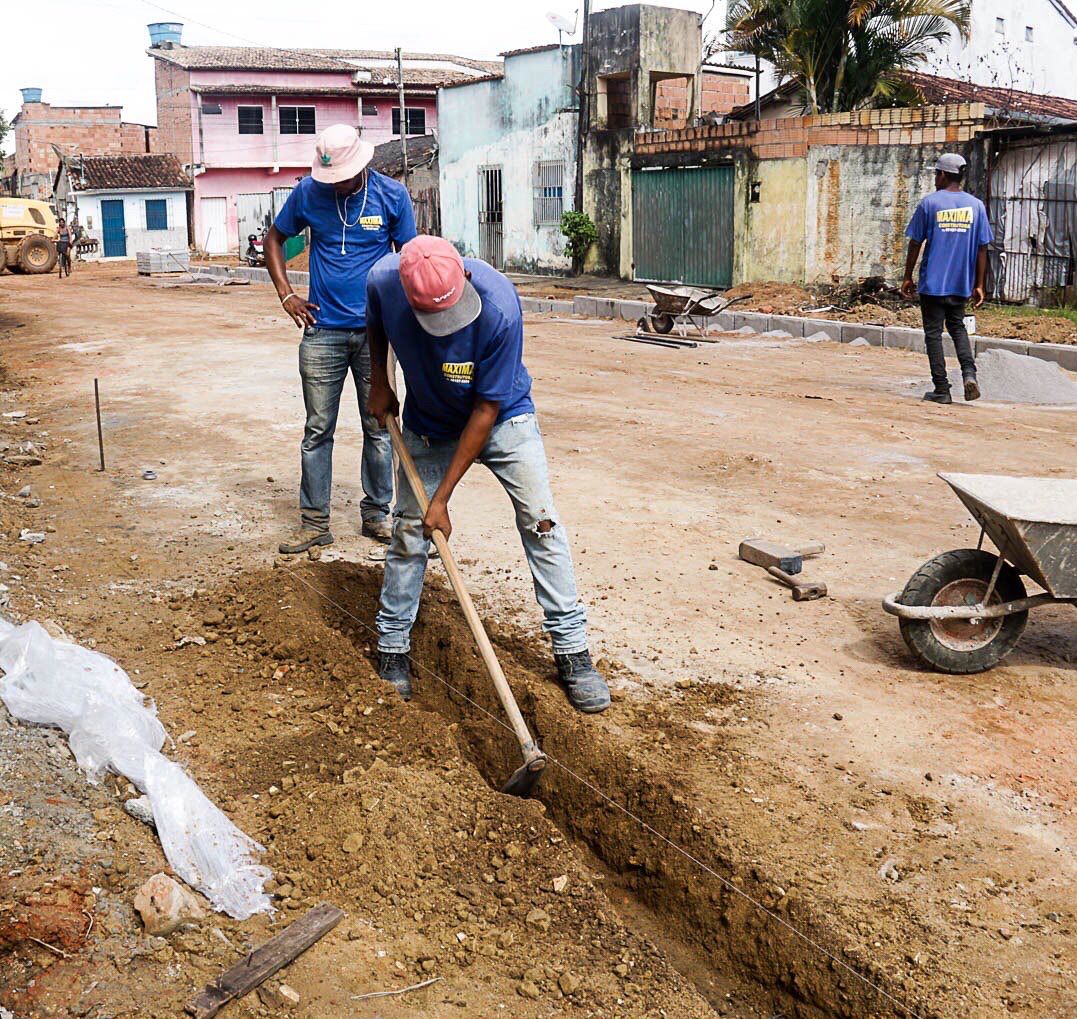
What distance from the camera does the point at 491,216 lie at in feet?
88.9

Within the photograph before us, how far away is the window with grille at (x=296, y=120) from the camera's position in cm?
4653

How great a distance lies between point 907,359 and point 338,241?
9012 mm

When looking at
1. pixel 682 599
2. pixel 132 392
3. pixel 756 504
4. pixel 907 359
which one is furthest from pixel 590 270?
pixel 682 599

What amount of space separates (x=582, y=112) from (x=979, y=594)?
2094 centimetres

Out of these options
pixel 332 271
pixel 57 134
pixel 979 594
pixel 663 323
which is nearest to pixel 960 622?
pixel 979 594

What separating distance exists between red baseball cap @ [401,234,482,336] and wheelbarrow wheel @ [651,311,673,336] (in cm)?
1189

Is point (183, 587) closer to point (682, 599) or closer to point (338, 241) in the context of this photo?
point (338, 241)

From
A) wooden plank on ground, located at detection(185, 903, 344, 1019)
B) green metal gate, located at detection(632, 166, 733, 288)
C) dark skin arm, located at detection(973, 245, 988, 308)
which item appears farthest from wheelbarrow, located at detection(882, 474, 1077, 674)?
green metal gate, located at detection(632, 166, 733, 288)

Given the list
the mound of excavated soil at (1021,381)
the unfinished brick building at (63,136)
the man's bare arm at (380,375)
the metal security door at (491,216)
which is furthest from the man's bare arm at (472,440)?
the unfinished brick building at (63,136)

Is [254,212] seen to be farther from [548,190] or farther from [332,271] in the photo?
[332,271]

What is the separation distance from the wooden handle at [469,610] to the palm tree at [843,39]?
17142 mm

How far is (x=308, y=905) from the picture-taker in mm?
2967

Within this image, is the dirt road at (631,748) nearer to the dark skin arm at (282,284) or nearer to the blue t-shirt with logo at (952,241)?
the dark skin arm at (282,284)

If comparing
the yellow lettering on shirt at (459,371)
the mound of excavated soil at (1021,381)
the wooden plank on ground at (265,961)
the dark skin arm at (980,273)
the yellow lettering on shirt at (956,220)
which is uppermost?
the yellow lettering on shirt at (956,220)
